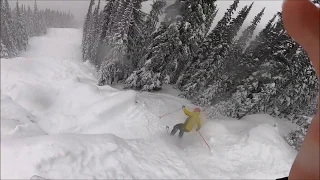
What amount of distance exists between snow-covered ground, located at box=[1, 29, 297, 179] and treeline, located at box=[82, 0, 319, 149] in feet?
10.5

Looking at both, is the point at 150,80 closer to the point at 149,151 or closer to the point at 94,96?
the point at 94,96

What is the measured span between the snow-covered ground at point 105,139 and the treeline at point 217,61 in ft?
10.5

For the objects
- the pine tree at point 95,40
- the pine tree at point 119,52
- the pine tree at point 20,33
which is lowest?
the pine tree at point 20,33

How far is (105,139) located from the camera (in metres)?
7.22

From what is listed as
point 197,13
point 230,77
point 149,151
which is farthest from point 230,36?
point 149,151

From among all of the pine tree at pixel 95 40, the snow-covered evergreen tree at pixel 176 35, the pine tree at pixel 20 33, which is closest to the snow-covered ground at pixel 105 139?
the snow-covered evergreen tree at pixel 176 35

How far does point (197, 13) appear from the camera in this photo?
61.3 feet

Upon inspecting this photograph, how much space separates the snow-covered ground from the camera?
5.79m

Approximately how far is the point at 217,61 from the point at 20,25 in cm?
4759

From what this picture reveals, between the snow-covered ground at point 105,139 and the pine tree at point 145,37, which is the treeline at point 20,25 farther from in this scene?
the snow-covered ground at point 105,139

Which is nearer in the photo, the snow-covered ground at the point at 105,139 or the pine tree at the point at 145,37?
the snow-covered ground at the point at 105,139

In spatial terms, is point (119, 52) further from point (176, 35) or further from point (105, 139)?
point (105, 139)

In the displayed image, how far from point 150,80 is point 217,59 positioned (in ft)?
22.6

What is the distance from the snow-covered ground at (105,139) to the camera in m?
5.79
